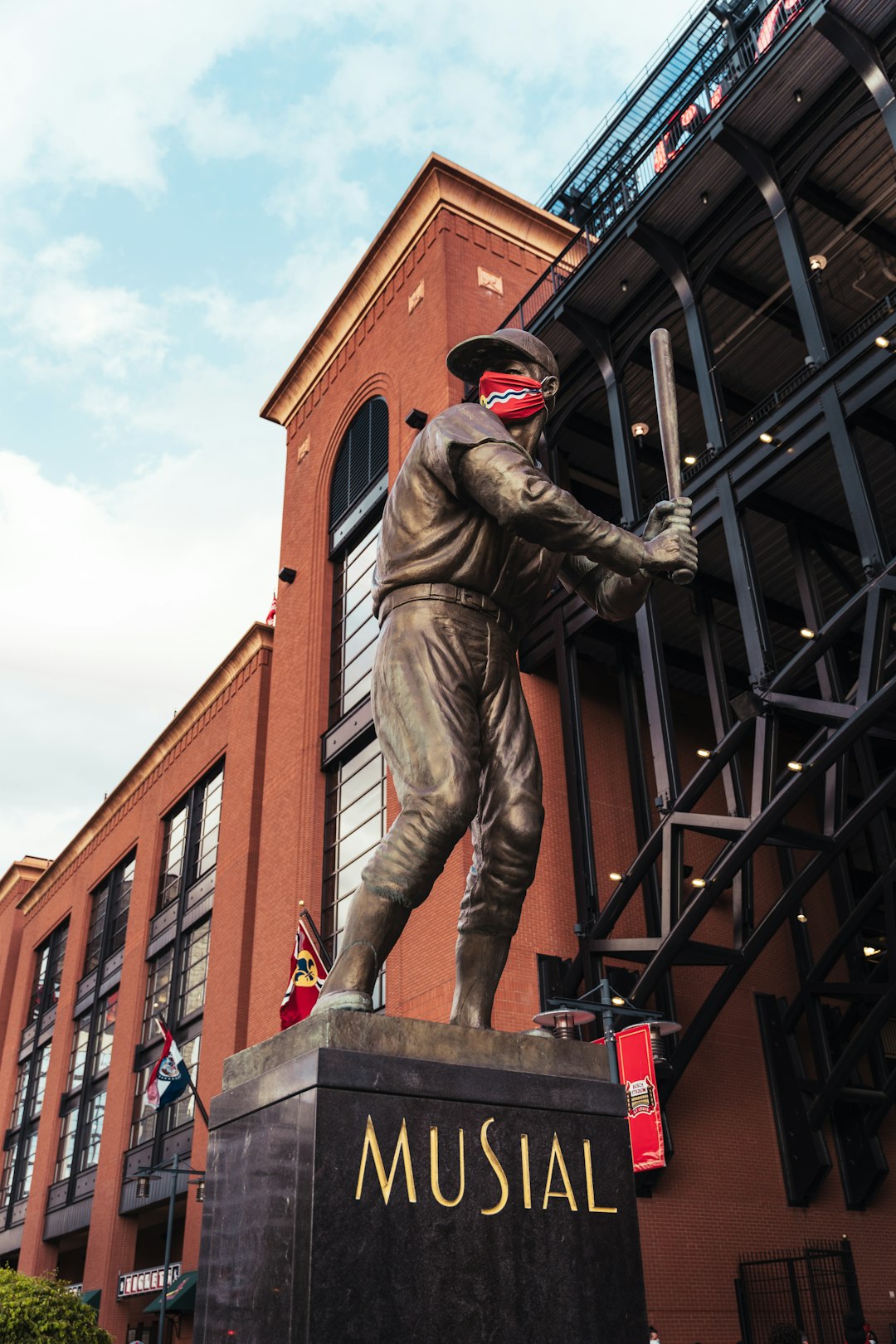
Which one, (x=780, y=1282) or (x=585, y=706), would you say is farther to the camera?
(x=585, y=706)

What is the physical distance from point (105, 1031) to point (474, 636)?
32208mm

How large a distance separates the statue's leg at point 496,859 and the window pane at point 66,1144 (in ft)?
107

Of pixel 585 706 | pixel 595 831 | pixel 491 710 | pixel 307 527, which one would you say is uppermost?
pixel 307 527

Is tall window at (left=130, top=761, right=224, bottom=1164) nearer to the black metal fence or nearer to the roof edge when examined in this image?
the roof edge

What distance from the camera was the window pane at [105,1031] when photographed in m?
32.7

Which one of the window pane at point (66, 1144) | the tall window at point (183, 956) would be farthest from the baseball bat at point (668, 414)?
the window pane at point (66, 1144)

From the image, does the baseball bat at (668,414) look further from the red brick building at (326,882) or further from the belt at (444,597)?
the red brick building at (326,882)

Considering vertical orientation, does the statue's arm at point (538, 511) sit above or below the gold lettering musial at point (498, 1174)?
above

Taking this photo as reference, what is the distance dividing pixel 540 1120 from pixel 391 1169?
63cm

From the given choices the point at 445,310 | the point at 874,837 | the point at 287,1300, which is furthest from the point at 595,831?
the point at 287,1300

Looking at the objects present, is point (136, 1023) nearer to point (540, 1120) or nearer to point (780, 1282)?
point (780, 1282)

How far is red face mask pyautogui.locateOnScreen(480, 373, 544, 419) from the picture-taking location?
5.08m

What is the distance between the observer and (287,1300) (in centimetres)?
339

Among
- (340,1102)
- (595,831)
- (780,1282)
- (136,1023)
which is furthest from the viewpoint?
(136,1023)
